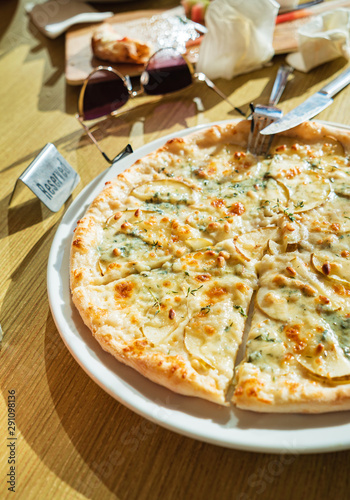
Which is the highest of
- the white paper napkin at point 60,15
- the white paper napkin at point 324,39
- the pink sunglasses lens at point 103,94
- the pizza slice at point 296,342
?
the white paper napkin at point 60,15

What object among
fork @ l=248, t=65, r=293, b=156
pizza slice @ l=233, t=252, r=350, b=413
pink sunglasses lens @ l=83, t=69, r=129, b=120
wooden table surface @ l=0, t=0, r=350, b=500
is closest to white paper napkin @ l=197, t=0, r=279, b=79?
wooden table surface @ l=0, t=0, r=350, b=500

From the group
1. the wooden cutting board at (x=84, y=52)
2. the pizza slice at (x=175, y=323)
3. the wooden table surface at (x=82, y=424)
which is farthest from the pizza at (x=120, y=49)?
the pizza slice at (x=175, y=323)

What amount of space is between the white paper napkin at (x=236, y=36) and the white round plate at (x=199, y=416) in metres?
2.42

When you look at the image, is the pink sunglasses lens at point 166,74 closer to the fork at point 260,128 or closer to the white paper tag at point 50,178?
the fork at point 260,128

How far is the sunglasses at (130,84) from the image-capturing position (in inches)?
126

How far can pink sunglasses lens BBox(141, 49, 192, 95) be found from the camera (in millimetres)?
3316

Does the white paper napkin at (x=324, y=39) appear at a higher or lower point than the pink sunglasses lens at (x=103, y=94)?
lower

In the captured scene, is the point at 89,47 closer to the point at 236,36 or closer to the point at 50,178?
the point at 236,36

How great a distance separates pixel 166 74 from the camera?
11.0ft

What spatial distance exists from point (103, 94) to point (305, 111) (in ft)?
4.77

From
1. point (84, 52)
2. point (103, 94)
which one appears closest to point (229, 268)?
point (103, 94)

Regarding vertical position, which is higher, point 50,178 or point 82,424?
point 50,178

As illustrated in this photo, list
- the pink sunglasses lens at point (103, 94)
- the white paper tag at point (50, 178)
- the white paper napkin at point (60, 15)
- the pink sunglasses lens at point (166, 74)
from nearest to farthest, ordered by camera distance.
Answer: the white paper tag at point (50, 178)
the pink sunglasses lens at point (103, 94)
the pink sunglasses lens at point (166, 74)
the white paper napkin at point (60, 15)

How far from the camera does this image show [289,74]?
11.5 ft
